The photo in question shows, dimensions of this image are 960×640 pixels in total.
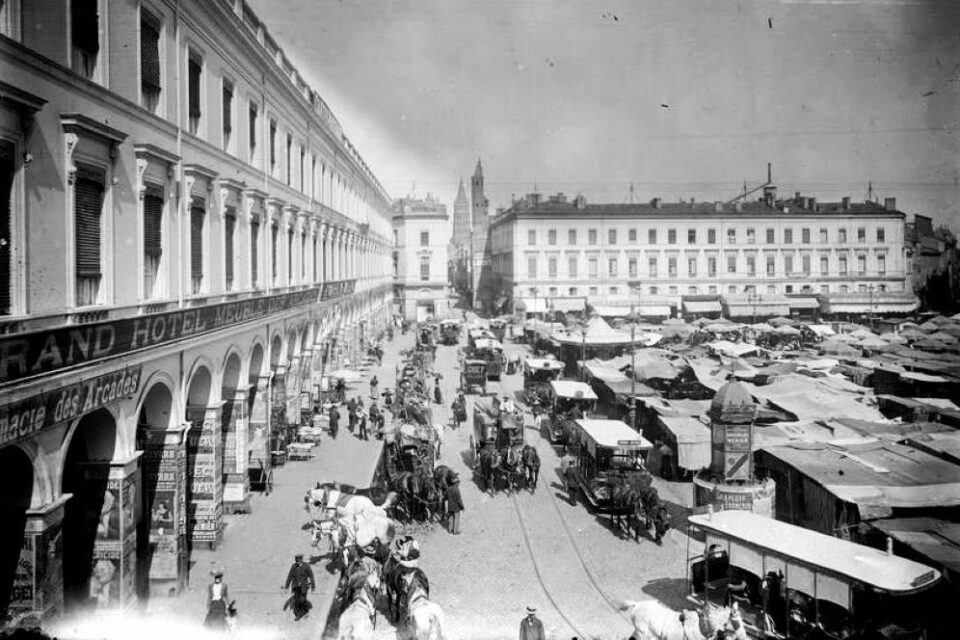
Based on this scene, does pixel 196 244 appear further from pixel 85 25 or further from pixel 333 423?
pixel 333 423

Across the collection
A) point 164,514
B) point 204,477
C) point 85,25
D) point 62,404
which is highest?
point 85,25

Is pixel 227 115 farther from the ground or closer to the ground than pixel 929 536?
farther from the ground

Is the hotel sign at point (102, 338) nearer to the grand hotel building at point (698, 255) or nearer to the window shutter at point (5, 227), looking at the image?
→ the window shutter at point (5, 227)

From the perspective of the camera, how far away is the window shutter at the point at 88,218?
30.5 feet

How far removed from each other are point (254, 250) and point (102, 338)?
964 cm

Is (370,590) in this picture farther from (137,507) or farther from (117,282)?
(117,282)

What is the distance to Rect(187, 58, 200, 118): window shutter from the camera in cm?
1387

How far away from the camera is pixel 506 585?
12.5 metres

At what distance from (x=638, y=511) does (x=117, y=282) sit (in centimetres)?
1183

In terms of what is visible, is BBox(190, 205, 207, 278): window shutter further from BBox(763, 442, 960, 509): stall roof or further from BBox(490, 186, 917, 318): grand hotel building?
BBox(490, 186, 917, 318): grand hotel building

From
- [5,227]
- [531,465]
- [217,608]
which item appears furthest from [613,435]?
[5,227]

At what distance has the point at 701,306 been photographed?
65.2 m

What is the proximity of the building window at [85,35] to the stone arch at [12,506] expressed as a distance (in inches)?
215

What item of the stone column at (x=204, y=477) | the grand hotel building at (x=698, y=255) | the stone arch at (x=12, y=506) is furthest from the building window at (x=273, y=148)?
the grand hotel building at (x=698, y=255)
